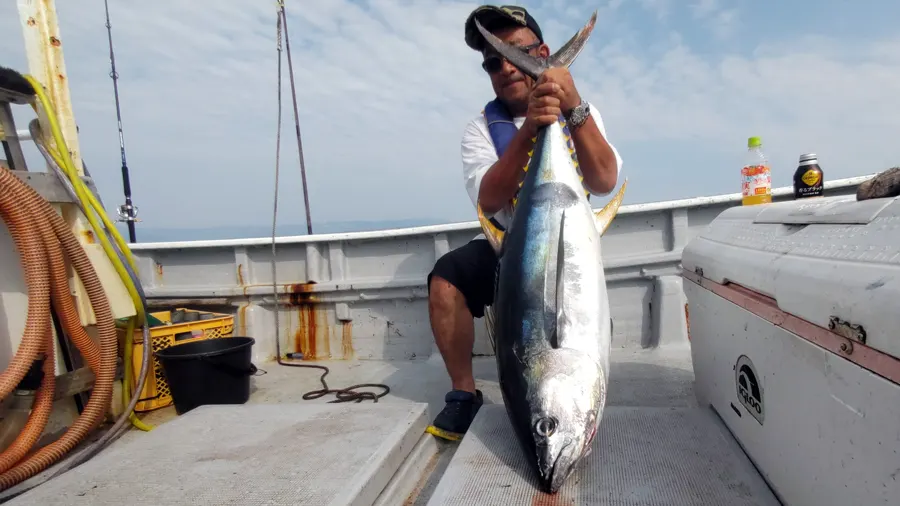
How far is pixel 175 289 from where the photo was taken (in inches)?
159

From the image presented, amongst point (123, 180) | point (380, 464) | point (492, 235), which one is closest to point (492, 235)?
point (492, 235)

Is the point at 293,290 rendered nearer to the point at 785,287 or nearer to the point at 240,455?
the point at 240,455

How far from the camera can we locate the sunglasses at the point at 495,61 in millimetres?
2203

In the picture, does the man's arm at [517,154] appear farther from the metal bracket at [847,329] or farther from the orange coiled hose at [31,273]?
the orange coiled hose at [31,273]

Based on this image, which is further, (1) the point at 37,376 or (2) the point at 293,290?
(2) the point at 293,290

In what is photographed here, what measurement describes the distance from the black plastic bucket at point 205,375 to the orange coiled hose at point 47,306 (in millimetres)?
320

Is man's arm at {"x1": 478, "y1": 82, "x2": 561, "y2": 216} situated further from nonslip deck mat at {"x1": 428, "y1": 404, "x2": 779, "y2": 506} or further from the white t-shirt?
nonslip deck mat at {"x1": 428, "y1": 404, "x2": 779, "y2": 506}

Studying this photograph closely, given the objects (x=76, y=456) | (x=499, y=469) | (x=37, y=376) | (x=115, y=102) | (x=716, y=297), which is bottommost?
(x=76, y=456)

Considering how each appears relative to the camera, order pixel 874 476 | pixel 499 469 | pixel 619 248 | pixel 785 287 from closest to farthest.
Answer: pixel 874 476 → pixel 785 287 → pixel 499 469 → pixel 619 248

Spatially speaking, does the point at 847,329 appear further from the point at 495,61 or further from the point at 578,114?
the point at 495,61

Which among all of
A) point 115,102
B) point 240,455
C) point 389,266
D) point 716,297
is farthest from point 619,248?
point 115,102

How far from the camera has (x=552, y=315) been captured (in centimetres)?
149

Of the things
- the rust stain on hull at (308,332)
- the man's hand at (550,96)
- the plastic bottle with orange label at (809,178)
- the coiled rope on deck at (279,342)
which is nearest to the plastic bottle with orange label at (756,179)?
the plastic bottle with orange label at (809,178)

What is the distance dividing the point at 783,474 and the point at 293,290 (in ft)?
10.7
